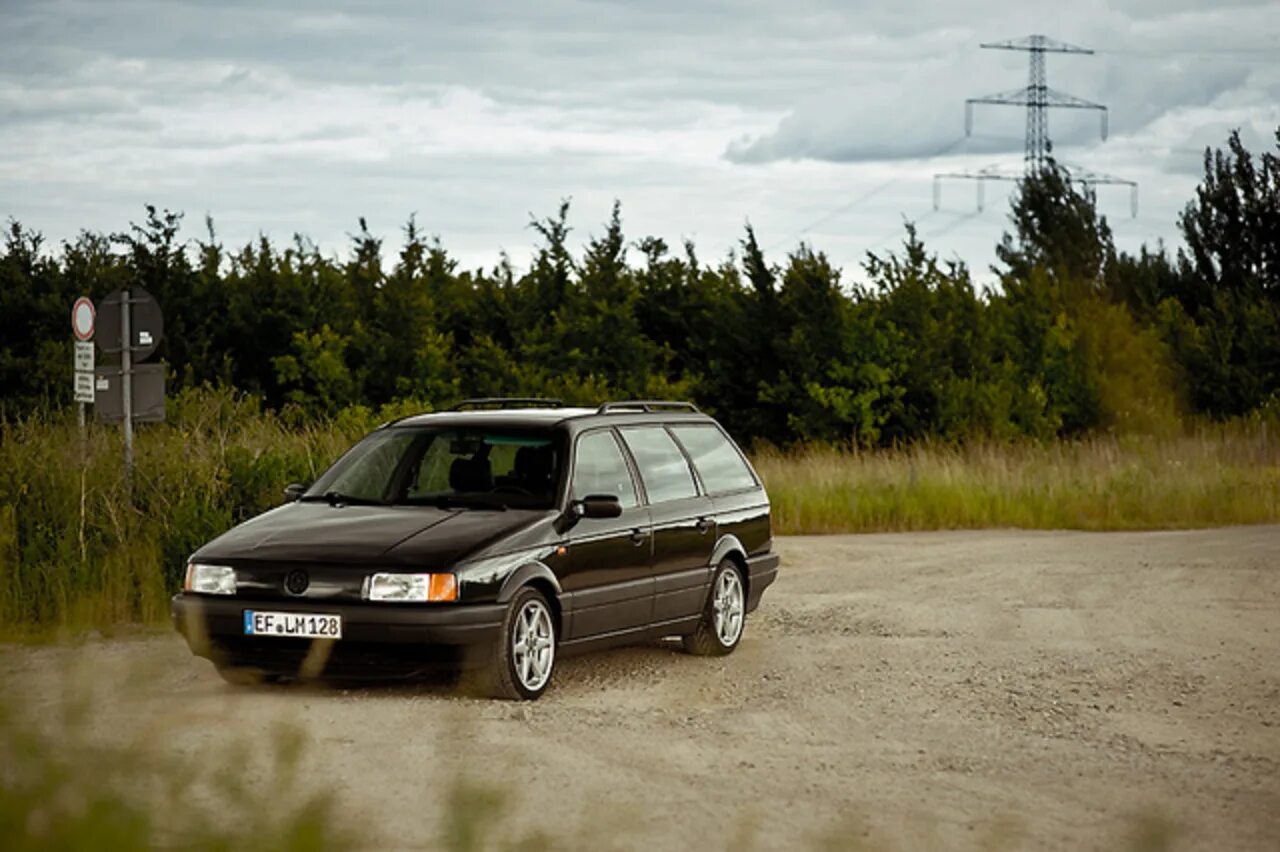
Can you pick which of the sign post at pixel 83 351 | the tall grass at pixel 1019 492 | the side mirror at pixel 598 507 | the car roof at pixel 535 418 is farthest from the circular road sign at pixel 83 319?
the side mirror at pixel 598 507

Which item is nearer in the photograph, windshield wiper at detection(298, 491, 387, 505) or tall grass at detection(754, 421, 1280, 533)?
windshield wiper at detection(298, 491, 387, 505)

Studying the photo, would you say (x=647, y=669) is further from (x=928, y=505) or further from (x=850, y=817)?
(x=928, y=505)

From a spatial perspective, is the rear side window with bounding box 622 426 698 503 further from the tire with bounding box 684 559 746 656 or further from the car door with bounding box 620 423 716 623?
the tire with bounding box 684 559 746 656

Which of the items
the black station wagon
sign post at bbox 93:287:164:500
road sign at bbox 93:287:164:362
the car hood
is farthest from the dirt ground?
road sign at bbox 93:287:164:362

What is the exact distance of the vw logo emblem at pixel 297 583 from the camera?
11.4 m

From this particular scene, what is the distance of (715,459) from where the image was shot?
14477mm

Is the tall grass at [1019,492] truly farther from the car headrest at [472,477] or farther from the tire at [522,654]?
the tire at [522,654]

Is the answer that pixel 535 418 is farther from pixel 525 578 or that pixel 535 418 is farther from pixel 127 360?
pixel 127 360

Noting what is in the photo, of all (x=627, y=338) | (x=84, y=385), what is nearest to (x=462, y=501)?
(x=84, y=385)

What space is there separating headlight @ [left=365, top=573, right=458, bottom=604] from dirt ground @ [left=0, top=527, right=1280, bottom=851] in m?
0.56

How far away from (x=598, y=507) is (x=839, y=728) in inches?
82.3

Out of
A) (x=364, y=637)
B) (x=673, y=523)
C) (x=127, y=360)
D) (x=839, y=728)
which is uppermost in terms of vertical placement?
(x=127, y=360)

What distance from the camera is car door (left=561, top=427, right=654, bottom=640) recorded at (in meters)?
12.3

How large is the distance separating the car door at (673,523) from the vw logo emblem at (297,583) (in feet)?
8.32
